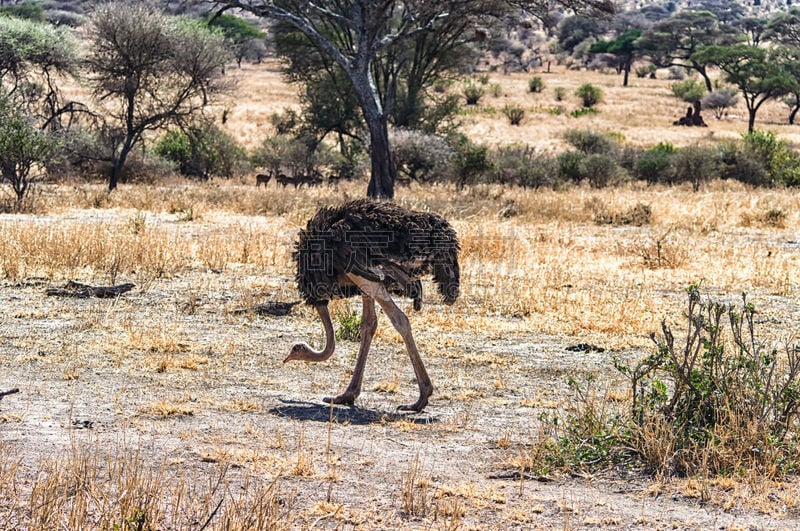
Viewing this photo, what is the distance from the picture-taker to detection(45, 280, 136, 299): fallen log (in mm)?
10906

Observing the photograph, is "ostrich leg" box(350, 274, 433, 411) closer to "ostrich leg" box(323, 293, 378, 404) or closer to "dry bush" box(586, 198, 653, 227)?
"ostrich leg" box(323, 293, 378, 404)

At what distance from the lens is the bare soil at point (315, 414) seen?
16.8 ft

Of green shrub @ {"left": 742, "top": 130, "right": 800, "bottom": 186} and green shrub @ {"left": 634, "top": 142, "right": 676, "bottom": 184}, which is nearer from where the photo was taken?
green shrub @ {"left": 742, "top": 130, "right": 800, "bottom": 186}

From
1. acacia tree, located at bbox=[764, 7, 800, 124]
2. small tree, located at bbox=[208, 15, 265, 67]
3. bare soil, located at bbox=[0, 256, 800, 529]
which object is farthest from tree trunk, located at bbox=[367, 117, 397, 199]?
small tree, located at bbox=[208, 15, 265, 67]

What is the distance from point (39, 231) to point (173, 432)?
8.60m

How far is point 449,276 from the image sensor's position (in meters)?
7.24

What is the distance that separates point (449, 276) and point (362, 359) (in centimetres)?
85

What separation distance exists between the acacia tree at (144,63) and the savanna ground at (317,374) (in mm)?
6104

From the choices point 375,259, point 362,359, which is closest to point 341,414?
point 362,359

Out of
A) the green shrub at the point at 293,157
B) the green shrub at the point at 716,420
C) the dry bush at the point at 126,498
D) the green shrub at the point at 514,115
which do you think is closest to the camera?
the dry bush at the point at 126,498

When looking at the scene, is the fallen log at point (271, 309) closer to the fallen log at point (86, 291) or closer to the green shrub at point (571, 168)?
the fallen log at point (86, 291)

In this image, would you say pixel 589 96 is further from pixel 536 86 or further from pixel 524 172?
pixel 524 172

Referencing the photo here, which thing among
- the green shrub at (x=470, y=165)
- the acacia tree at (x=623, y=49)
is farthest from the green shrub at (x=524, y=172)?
the acacia tree at (x=623, y=49)

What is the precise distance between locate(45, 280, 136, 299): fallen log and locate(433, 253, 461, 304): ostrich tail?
498 cm
